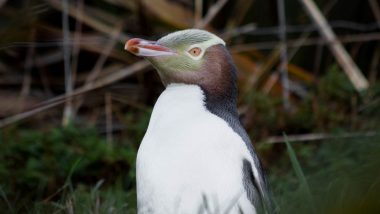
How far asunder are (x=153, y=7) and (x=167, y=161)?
109 inches

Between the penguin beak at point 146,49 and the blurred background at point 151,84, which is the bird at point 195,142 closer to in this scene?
the penguin beak at point 146,49

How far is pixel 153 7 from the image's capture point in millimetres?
4863

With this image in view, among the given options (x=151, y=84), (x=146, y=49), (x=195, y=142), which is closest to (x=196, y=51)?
(x=146, y=49)

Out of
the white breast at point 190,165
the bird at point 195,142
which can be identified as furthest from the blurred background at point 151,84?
the white breast at point 190,165

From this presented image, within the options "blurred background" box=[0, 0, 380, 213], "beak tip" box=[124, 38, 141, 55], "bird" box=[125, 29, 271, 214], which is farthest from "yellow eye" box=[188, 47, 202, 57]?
"blurred background" box=[0, 0, 380, 213]

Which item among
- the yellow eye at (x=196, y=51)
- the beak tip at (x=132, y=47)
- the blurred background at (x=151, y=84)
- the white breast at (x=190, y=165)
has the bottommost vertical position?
the white breast at (x=190, y=165)

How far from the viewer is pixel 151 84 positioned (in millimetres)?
4898

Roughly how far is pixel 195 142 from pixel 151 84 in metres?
2.67

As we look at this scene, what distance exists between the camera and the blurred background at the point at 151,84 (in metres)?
4.09

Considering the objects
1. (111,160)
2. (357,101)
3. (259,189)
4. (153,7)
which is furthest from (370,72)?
(259,189)

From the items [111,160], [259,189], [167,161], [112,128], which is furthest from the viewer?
[112,128]

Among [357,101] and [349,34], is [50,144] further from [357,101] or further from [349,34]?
[349,34]

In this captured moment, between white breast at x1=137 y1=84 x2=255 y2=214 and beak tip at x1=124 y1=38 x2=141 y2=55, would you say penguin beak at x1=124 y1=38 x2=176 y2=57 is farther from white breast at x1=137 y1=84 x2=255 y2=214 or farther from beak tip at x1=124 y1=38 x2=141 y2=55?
white breast at x1=137 y1=84 x2=255 y2=214

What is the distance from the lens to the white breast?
220 cm
